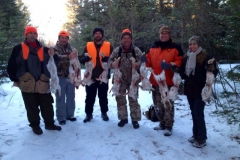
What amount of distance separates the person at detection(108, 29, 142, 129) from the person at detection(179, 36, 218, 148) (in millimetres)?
1231

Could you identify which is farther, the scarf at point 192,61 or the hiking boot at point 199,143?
the hiking boot at point 199,143

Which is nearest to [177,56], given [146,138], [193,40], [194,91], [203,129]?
[193,40]

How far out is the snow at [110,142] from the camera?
14.1ft

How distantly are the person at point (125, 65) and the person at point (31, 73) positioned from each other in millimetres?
1556

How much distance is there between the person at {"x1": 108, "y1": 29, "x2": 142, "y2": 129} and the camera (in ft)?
17.4

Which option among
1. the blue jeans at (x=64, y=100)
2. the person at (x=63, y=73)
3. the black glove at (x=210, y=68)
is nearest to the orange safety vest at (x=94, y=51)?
the person at (x=63, y=73)

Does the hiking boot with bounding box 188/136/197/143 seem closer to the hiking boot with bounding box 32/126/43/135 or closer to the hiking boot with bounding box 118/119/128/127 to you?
the hiking boot with bounding box 118/119/128/127

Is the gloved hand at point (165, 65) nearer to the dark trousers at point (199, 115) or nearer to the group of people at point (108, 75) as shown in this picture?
the group of people at point (108, 75)

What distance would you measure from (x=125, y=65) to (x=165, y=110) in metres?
1.40

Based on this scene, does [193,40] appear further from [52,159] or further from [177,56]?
[52,159]

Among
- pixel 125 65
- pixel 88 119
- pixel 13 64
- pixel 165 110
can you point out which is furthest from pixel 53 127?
pixel 165 110

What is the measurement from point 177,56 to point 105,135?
238 cm

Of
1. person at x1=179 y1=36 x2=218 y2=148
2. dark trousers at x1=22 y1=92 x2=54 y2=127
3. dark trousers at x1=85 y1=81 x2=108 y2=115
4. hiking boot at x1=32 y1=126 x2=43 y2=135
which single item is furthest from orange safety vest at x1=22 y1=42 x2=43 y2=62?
person at x1=179 y1=36 x2=218 y2=148

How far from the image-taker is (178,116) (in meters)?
6.68
